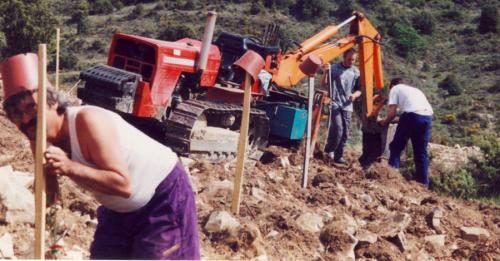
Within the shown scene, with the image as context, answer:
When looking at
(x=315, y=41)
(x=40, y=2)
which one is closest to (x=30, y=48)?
(x=40, y=2)

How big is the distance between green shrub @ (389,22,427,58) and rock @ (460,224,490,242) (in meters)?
33.8

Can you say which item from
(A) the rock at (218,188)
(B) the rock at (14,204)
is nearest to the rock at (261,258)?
(A) the rock at (218,188)


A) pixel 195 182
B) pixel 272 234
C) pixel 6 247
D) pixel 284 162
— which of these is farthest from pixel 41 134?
pixel 284 162

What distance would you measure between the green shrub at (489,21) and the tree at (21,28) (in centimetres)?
2519

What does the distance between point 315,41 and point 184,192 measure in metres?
7.58

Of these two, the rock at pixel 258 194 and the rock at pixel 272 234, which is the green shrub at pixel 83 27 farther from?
the rock at pixel 272 234

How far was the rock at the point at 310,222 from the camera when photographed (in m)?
6.46

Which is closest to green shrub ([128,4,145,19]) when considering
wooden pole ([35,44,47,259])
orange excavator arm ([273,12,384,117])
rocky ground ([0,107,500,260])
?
orange excavator arm ([273,12,384,117])

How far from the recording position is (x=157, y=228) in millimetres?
3289

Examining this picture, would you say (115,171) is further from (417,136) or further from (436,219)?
(417,136)

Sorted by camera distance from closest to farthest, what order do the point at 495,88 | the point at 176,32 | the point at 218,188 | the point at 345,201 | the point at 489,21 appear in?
the point at 218,188 → the point at 345,201 → the point at 495,88 → the point at 176,32 → the point at 489,21

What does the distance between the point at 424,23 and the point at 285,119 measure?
36346 mm

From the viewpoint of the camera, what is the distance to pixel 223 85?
31.7 ft

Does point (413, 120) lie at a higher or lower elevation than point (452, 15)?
lower
